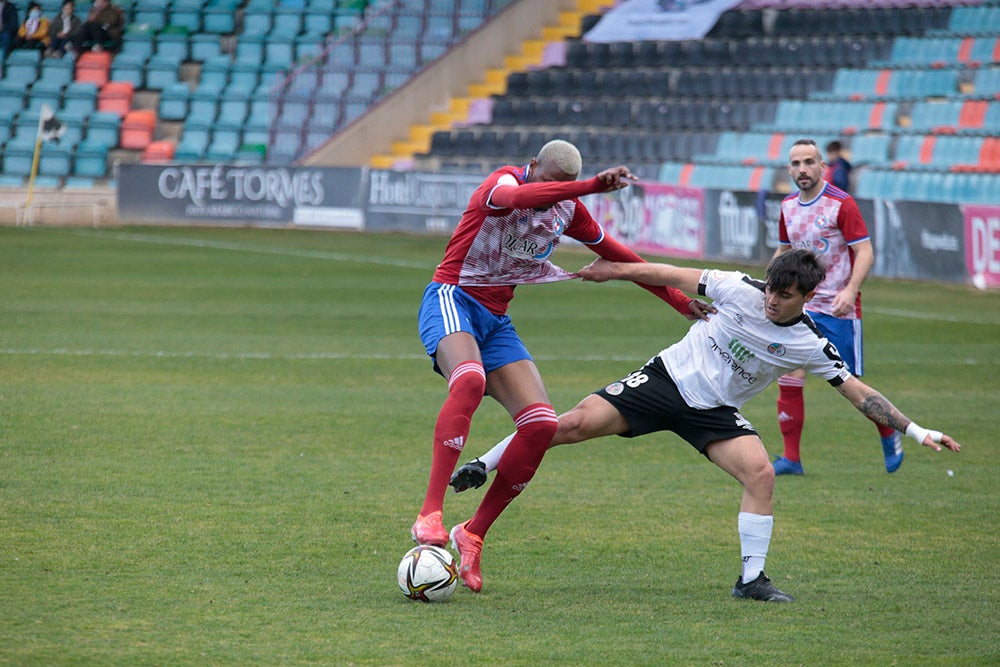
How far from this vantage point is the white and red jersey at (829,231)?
859 centimetres

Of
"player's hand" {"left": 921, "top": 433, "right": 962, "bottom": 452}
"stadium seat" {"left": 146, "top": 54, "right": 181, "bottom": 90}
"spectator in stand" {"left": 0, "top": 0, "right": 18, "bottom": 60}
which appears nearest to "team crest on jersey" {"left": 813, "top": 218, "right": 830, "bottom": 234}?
"player's hand" {"left": 921, "top": 433, "right": 962, "bottom": 452}

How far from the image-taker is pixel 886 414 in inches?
225

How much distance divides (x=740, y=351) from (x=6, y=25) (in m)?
32.0

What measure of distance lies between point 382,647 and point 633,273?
2167mm

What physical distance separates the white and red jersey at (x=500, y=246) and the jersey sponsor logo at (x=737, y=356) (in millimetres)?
778

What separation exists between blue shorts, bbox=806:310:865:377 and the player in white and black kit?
2618 mm

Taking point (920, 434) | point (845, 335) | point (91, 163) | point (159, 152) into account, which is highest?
point (920, 434)

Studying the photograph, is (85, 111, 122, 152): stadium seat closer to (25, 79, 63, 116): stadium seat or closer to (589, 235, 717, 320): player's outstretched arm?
(25, 79, 63, 116): stadium seat

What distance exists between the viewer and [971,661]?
193 inches

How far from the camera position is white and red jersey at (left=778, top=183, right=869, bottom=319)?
8.59m

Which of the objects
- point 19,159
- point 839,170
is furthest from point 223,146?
point 839,170

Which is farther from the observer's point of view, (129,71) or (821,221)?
(129,71)

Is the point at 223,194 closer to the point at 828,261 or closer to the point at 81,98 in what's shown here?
the point at 81,98

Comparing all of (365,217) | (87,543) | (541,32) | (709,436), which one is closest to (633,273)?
→ (709,436)
